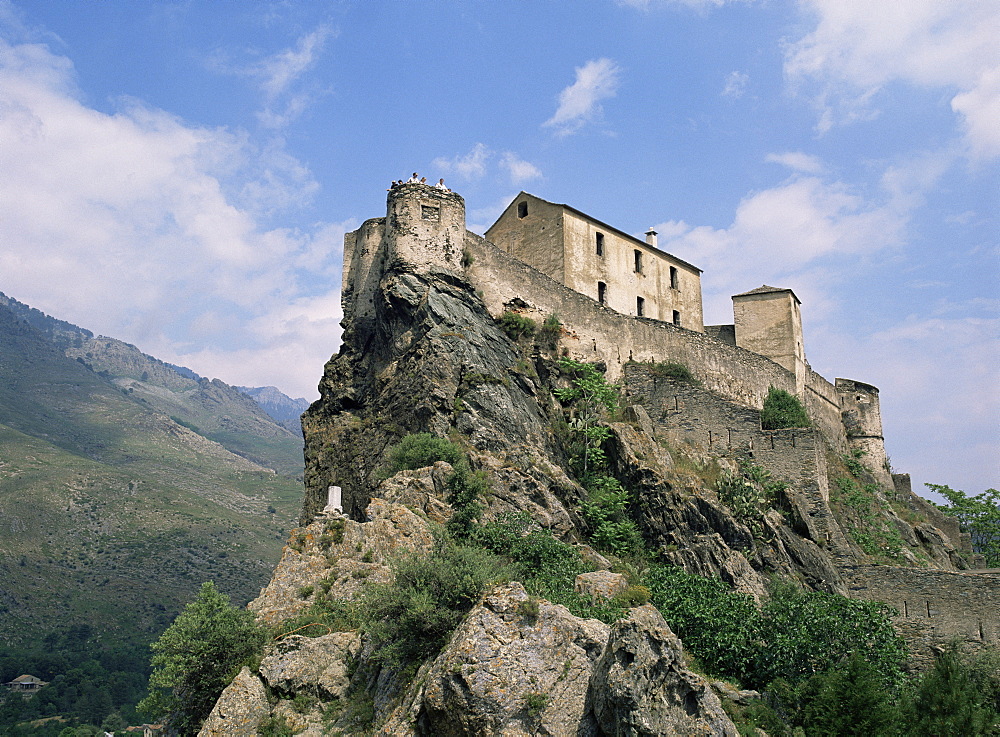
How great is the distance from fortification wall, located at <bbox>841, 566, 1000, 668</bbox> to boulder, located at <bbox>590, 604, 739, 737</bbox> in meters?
15.9

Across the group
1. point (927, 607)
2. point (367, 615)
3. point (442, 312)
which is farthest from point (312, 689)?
point (927, 607)

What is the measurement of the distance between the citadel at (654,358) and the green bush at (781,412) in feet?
3.61

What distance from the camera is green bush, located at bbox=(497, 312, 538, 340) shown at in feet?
113

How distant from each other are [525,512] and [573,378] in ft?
35.0

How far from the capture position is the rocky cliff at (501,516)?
14.2 meters

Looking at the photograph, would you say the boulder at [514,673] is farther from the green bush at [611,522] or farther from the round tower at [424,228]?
the round tower at [424,228]

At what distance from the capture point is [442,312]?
31.5 metres

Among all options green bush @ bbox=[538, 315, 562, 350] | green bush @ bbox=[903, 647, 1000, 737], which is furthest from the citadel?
green bush @ bbox=[903, 647, 1000, 737]

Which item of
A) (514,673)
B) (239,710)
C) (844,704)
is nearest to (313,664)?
(239,710)

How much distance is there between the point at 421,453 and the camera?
25719mm

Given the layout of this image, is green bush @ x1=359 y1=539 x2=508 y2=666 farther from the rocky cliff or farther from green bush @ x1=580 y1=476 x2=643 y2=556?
green bush @ x1=580 y1=476 x2=643 y2=556

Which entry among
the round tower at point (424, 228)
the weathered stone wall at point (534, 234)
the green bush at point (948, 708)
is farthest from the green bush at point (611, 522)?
the weathered stone wall at point (534, 234)

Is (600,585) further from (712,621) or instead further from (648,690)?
(648,690)

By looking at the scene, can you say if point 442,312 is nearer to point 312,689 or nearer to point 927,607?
point 312,689
